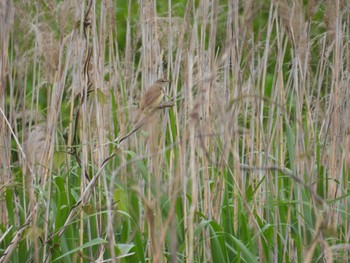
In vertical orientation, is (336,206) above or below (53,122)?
below

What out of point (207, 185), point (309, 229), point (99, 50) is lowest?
point (309, 229)

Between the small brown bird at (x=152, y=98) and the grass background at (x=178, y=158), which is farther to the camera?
the small brown bird at (x=152, y=98)

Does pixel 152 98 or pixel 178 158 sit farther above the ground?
pixel 152 98

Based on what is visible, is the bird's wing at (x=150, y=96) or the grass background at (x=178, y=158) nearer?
the grass background at (x=178, y=158)

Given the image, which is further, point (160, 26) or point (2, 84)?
point (160, 26)

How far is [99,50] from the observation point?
2.63 meters

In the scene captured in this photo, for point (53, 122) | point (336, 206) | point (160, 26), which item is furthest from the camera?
point (160, 26)

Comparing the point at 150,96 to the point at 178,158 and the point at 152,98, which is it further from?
the point at 178,158

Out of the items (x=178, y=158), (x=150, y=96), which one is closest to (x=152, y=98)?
(x=150, y=96)

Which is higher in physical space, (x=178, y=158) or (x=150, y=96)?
(x=150, y=96)

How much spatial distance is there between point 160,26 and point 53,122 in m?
0.79

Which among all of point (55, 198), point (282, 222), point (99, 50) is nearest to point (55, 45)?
point (99, 50)

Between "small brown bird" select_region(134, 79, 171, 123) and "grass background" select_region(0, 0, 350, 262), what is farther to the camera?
"small brown bird" select_region(134, 79, 171, 123)

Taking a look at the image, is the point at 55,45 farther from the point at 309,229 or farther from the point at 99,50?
the point at 309,229
